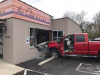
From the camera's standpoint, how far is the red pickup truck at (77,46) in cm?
631

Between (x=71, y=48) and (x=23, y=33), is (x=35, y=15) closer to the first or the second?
(x=23, y=33)

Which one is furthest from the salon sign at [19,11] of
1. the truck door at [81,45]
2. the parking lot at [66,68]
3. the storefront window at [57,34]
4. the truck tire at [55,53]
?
the truck door at [81,45]

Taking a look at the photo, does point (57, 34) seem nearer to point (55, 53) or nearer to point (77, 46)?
point (55, 53)

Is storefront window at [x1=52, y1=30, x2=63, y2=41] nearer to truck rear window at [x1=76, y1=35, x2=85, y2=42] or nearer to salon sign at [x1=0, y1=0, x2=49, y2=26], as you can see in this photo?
salon sign at [x1=0, y1=0, x2=49, y2=26]

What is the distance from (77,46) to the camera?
6.72 meters

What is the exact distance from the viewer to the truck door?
6524 mm

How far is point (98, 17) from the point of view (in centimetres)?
Answer: 2861

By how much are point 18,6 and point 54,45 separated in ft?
14.0

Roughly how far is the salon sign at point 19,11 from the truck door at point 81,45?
166 inches

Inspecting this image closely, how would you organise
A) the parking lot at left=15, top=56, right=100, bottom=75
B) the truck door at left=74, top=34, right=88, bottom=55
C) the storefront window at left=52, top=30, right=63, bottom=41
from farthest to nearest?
the storefront window at left=52, top=30, right=63, bottom=41, the truck door at left=74, top=34, right=88, bottom=55, the parking lot at left=15, top=56, right=100, bottom=75

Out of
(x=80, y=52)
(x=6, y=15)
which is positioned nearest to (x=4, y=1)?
(x=6, y=15)

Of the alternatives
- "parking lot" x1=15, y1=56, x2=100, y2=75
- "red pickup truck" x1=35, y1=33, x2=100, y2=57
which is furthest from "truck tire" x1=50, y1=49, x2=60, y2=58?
"parking lot" x1=15, y1=56, x2=100, y2=75

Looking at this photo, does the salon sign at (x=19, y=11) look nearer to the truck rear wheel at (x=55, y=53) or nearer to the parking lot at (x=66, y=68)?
the truck rear wheel at (x=55, y=53)

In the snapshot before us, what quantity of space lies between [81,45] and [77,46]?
309 millimetres
